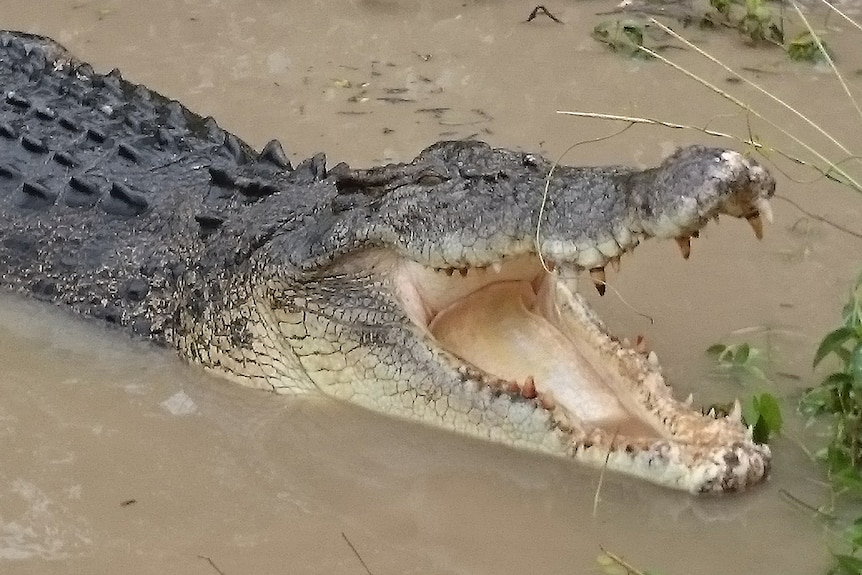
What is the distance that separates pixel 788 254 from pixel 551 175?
4.48ft

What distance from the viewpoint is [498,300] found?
3197mm

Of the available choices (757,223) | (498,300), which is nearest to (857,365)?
(757,223)

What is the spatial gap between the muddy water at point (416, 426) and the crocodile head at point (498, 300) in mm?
124

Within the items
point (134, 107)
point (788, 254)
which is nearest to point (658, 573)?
point (788, 254)

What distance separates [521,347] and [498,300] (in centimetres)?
18

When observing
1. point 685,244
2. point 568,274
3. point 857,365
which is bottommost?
point 857,365

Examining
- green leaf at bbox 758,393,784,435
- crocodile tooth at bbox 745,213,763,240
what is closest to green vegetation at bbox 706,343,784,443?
green leaf at bbox 758,393,784,435

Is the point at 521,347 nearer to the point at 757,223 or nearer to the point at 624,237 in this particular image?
the point at 624,237

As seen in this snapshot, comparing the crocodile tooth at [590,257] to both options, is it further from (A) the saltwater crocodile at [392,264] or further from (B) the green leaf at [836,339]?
(B) the green leaf at [836,339]

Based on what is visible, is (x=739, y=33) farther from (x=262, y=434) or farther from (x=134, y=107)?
(x=262, y=434)

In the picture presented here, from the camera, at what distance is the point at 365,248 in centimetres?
308

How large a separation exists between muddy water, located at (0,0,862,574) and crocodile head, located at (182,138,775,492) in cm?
12

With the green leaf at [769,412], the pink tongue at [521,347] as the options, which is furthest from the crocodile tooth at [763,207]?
the pink tongue at [521,347]

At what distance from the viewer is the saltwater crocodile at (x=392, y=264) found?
2637 mm
